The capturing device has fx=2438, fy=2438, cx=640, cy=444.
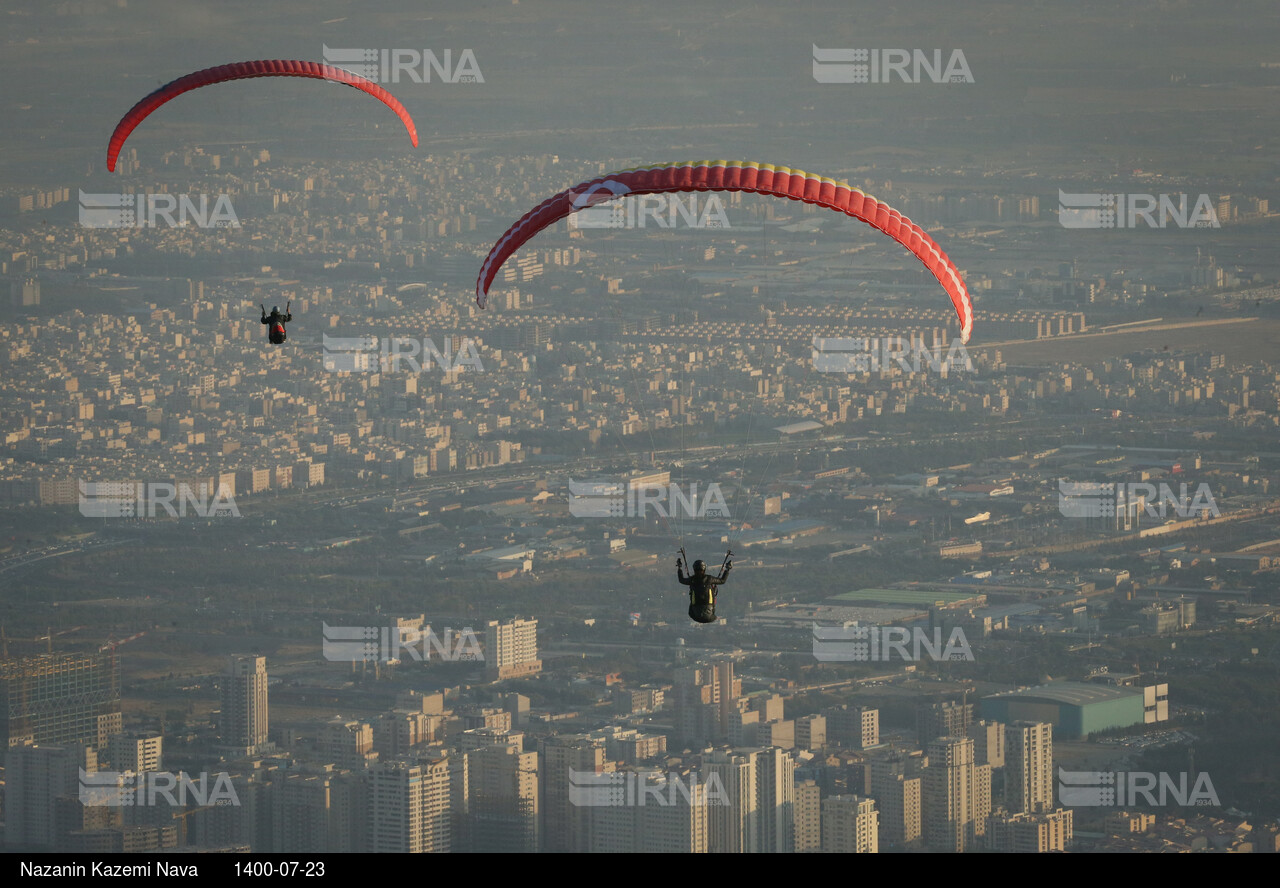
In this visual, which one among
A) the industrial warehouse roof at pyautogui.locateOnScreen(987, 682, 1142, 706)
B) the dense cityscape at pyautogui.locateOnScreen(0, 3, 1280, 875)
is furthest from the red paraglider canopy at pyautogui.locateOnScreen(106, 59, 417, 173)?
the industrial warehouse roof at pyautogui.locateOnScreen(987, 682, 1142, 706)

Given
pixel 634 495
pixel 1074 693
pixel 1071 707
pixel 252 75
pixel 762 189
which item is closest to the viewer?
pixel 762 189

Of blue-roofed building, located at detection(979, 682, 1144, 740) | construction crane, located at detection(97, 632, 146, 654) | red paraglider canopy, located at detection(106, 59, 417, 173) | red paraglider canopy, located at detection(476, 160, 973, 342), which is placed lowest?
blue-roofed building, located at detection(979, 682, 1144, 740)

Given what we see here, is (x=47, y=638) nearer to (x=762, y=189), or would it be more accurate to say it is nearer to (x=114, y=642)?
(x=114, y=642)

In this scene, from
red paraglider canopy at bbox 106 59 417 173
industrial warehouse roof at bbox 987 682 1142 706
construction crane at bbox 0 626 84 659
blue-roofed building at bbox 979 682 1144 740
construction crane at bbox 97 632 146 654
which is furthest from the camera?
construction crane at bbox 0 626 84 659

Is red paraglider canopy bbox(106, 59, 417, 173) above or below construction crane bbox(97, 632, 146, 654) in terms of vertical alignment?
above

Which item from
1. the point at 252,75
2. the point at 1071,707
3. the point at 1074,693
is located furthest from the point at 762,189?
the point at 1074,693

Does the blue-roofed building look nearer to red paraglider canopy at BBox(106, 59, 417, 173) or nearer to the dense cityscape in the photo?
the dense cityscape

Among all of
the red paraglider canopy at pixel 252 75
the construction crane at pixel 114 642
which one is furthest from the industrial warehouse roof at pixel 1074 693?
the red paraglider canopy at pixel 252 75

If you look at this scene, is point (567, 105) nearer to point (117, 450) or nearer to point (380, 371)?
point (380, 371)
